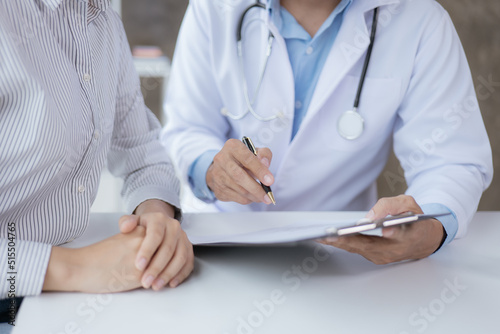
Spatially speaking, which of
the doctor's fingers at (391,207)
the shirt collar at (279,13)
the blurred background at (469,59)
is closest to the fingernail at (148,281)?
the doctor's fingers at (391,207)

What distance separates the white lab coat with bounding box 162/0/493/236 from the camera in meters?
1.19

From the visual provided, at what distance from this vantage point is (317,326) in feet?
2.08

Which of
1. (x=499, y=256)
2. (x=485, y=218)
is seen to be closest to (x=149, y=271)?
(x=499, y=256)

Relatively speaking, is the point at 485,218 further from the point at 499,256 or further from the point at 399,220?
the point at 399,220

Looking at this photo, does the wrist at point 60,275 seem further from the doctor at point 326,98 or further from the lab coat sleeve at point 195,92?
the lab coat sleeve at point 195,92

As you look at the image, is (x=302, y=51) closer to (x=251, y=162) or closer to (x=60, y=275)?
(x=251, y=162)

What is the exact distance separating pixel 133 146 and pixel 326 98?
1.45 ft

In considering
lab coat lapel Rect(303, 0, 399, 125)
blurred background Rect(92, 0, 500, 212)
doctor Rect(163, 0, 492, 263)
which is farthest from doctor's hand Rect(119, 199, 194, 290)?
blurred background Rect(92, 0, 500, 212)

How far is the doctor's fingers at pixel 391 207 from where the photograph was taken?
825mm

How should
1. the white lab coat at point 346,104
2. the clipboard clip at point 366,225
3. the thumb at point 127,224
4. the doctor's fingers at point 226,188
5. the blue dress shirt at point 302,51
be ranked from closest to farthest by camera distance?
the clipboard clip at point 366,225 → the thumb at point 127,224 → the doctor's fingers at point 226,188 → the white lab coat at point 346,104 → the blue dress shirt at point 302,51

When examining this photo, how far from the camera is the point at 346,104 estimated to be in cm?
127

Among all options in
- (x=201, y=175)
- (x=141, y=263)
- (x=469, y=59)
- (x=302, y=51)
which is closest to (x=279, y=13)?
(x=302, y=51)

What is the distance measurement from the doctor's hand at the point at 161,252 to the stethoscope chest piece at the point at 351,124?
23.7 inches

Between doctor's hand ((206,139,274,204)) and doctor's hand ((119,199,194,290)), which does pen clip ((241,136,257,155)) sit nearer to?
doctor's hand ((206,139,274,204))
